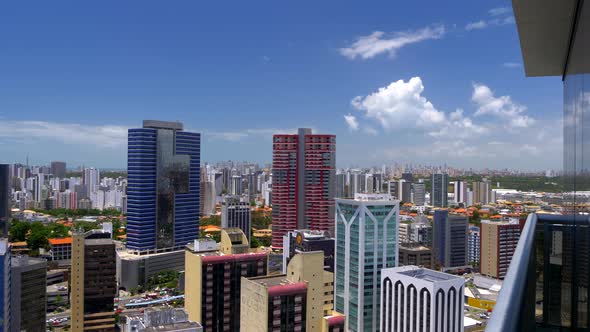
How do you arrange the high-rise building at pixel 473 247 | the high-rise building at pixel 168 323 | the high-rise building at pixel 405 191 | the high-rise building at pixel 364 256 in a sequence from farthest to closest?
the high-rise building at pixel 405 191, the high-rise building at pixel 473 247, the high-rise building at pixel 364 256, the high-rise building at pixel 168 323

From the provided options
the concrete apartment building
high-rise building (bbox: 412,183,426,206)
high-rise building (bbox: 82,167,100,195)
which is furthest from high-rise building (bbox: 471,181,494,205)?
high-rise building (bbox: 82,167,100,195)

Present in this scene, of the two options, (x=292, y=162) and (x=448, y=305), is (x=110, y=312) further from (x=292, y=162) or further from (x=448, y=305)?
Answer: (x=292, y=162)

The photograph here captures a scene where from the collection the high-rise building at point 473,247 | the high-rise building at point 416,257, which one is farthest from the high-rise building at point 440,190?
the high-rise building at point 416,257

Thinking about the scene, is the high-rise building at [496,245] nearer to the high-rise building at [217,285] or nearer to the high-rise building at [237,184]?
the high-rise building at [217,285]

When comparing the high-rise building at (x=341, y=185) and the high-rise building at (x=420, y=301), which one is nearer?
the high-rise building at (x=420, y=301)

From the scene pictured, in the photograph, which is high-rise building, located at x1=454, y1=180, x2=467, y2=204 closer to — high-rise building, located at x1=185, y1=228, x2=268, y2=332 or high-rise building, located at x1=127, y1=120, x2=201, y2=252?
high-rise building, located at x1=127, y1=120, x2=201, y2=252

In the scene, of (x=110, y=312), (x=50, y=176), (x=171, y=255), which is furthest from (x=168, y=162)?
(x=50, y=176)
